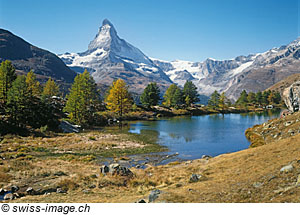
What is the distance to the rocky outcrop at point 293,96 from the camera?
4195cm

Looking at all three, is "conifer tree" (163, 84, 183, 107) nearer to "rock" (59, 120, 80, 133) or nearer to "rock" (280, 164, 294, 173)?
"rock" (59, 120, 80, 133)

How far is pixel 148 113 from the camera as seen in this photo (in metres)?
103

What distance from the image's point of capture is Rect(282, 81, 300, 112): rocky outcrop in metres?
42.0

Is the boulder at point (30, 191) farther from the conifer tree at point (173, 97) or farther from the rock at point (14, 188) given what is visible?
the conifer tree at point (173, 97)

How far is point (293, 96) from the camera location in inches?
1718

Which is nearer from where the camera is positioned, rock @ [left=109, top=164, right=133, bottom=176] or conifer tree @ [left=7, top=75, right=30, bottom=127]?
rock @ [left=109, top=164, right=133, bottom=176]

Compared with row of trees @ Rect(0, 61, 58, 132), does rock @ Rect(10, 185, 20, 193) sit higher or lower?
lower

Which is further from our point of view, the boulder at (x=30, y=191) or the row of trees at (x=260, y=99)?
the row of trees at (x=260, y=99)

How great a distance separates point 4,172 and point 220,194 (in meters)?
20.8

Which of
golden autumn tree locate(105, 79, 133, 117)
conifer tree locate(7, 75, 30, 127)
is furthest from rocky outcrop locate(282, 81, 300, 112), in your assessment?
conifer tree locate(7, 75, 30, 127)

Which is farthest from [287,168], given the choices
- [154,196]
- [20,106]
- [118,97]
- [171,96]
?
[171,96]

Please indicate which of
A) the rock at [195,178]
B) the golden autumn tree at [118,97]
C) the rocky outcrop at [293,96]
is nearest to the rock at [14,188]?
the rock at [195,178]

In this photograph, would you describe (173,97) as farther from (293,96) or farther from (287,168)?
(287,168)

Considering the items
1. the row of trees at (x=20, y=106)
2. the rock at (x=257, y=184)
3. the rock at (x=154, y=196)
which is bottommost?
the rock at (x=154, y=196)
